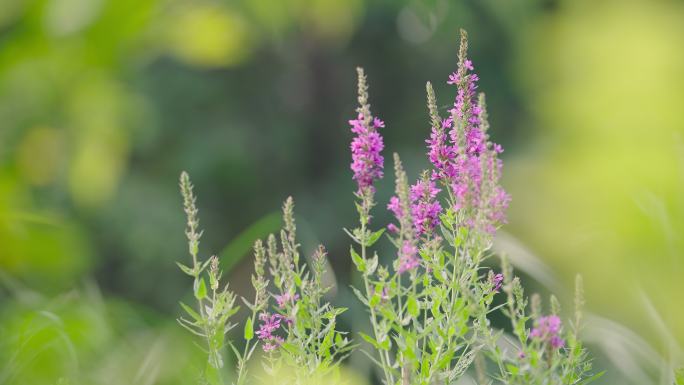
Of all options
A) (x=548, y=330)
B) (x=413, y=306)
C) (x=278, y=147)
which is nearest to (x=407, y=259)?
(x=413, y=306)

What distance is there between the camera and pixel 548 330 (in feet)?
3.55

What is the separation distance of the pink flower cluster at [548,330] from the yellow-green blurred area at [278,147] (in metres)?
0.53

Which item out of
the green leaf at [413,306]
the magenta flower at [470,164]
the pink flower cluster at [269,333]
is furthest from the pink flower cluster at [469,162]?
the pink flower cluster at [269,333]

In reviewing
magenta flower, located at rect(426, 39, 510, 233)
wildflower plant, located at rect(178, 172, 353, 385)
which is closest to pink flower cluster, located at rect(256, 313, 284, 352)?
wildflower plant, located at rect(178, 172, 353, 385)

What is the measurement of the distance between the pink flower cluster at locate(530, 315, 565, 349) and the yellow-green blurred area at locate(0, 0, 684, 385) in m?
0.53

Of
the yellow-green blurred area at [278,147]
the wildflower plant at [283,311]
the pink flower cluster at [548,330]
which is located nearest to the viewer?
the pink flower cluster at [548,330]

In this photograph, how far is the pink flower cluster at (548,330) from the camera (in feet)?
3.47

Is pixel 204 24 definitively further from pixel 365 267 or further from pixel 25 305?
pixel 365 267

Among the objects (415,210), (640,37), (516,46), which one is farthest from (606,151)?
(516,46)

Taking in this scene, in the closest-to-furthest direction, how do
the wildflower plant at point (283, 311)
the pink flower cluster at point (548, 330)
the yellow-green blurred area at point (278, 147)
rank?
the pink flower cluster at point (548, 330) < the wildflower plant at point (283, 311) < the yellow-green blurred area at point (278, 147)

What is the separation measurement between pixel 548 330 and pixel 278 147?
9143 millimetres

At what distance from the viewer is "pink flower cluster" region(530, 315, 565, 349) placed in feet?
3.47

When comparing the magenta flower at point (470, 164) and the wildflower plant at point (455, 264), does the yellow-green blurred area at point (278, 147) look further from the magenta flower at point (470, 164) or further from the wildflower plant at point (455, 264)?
the magenta flower at point (470, 164)

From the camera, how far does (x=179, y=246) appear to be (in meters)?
9.12
